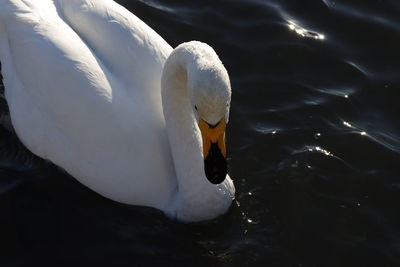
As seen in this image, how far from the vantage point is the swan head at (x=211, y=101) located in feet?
19.7

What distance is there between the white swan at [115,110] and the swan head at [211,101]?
0.57 metres

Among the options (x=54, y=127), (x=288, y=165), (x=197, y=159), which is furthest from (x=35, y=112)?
(x=288, y=165)

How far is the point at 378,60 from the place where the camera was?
31.6 ft

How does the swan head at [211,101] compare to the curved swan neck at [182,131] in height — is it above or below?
above

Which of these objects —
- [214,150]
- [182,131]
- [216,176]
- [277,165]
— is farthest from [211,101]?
[277,165]

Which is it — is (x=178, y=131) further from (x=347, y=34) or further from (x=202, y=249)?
(x=347, y=34)

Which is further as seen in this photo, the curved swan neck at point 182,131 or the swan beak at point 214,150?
the curved swan neck at point 182,131

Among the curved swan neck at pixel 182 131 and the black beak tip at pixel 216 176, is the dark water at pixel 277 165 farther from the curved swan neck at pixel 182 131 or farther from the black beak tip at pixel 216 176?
the black beak tip at pixel 216 176

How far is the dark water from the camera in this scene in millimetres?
7172

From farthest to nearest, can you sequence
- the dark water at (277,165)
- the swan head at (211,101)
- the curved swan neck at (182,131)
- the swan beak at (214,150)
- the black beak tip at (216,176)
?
the dark water at (277,165)
the curved swan neck at (182,131)
the black beak tip at (216,176)
the swan beak at (214,150)
the swan head at (211,101)

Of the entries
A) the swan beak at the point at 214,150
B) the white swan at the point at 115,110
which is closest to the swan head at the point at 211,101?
the swan beak at the point at 214,150

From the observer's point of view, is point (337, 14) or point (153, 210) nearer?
point (153, 210)

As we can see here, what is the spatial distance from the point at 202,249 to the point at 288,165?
1.46 m

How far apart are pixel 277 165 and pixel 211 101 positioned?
2.25 meters
